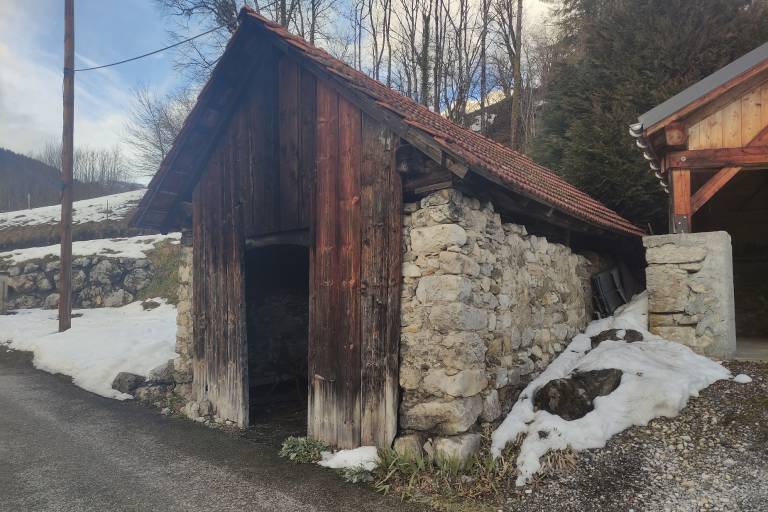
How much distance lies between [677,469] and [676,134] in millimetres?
4100

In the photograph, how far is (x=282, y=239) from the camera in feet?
19.9

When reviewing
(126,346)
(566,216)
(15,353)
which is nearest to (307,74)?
(566,216)

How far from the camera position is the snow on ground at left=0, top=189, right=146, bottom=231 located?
2380 centimetres

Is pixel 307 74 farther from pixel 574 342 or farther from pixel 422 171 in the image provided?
pixel 574 342

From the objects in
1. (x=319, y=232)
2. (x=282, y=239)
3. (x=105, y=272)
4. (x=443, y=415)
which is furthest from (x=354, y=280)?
(x=105, y=272)

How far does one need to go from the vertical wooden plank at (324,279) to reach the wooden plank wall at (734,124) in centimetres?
450

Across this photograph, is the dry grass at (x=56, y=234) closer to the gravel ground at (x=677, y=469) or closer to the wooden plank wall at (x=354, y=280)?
the wooden plank wall at (x=354, y=280)

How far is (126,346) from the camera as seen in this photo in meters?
10.2

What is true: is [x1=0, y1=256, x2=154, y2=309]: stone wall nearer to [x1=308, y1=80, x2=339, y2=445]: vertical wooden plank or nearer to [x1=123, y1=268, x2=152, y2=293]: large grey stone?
[x1=123, y1=268, x2=152, y2=293]: large grey stone

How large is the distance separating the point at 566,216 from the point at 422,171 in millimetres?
2592

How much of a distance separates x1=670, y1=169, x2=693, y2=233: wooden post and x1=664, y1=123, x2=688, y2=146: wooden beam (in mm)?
363

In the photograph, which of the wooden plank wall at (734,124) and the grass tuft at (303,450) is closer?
the grass tuft at (303,450)

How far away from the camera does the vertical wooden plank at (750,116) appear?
605 cm

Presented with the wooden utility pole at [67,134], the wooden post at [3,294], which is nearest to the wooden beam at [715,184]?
the wooden utility pole at [67,134]
